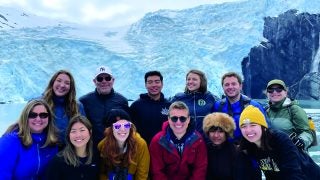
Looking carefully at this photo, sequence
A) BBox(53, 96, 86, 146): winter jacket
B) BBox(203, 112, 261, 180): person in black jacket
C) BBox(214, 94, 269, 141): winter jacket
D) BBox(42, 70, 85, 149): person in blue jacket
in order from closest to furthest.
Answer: BBox(203, 112, 261, 180): person in black jacket
BBox(53, 96, 86, 146): winter jacket
BBox(42, 70, 85, 149): person in blue jacket
BBox(214, 94, 269, 141): winter jacket

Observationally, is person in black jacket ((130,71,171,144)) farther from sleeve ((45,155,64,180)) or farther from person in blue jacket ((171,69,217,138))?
sleeve ((45,155,64,180))

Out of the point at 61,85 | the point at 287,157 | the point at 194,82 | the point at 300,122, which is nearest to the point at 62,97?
the point at 61,85

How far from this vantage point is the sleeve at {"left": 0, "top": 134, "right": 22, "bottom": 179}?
284 centimetres

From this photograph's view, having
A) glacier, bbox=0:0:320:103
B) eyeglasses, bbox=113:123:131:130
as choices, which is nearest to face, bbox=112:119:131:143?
eyeglasses, bbox=113:123:131:130

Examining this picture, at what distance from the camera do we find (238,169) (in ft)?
10.2

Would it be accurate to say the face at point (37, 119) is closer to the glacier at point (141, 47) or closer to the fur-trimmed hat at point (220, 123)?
the fur-trimmed hat at point (220, 123)

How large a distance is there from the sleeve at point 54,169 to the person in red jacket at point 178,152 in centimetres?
83

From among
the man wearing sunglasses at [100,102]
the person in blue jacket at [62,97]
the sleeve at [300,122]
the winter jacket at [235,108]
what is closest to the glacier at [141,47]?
the man wearing sunglasses at [100,102]

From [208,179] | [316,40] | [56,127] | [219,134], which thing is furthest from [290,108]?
[316,40]

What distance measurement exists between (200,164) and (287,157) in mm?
750

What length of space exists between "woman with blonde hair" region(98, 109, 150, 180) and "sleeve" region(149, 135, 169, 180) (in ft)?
0.24

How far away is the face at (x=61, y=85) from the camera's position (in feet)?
11.6

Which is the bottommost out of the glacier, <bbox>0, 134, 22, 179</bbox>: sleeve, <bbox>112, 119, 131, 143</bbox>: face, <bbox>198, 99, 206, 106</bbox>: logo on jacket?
<bbox>0, 134, 22, 179</bbox>: sleeve

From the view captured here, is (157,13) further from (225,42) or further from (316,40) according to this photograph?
(316,40)
